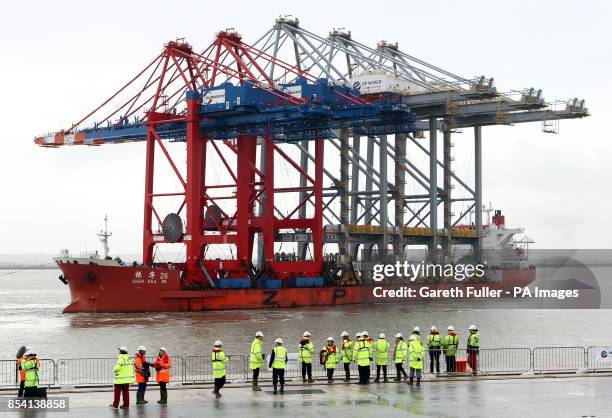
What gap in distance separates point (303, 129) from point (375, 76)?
30.2ft

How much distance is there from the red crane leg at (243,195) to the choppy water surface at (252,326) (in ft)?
17.3

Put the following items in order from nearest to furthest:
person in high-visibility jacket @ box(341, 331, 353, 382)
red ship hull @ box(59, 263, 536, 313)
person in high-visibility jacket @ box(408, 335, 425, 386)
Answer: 1. person in high-visibility jacket @ box(408, 335, 425, 386)
2. person in high-visibility jacket @ box(341, 331, 353, 382)
3. red ship hull @ box(59, 263, 536, 313)

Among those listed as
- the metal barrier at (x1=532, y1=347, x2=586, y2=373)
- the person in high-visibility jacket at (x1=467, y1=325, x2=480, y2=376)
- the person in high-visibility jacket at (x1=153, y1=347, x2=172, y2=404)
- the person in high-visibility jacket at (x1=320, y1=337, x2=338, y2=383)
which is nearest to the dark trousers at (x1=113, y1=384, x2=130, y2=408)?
the person in high-visibility jacket at (x1=153, y1=347, x2=172, y2=404)

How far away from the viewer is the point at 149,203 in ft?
200

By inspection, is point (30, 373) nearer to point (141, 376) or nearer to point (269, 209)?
point (141, 376)

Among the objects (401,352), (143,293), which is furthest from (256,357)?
(143,293)

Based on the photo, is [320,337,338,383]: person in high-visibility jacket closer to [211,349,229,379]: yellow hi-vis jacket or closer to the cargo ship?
[211,349,229,379]: yellow hi-vis jacket

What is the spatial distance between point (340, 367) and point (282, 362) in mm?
5978

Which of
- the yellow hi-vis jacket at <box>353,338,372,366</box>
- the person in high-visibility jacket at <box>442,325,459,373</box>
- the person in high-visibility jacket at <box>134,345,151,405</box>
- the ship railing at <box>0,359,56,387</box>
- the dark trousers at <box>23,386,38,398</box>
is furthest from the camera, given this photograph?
the ship railing at <box>0,359,56,387</box>

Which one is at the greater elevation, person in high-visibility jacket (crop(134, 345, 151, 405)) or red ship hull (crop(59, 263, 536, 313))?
red ship hull (crop(59, 263, 536, 313))

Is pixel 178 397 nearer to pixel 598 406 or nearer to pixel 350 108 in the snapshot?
pixel 598 406

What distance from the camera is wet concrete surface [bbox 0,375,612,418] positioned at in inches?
699

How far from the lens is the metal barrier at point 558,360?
2748 centimetres

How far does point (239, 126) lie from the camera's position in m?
59.8
